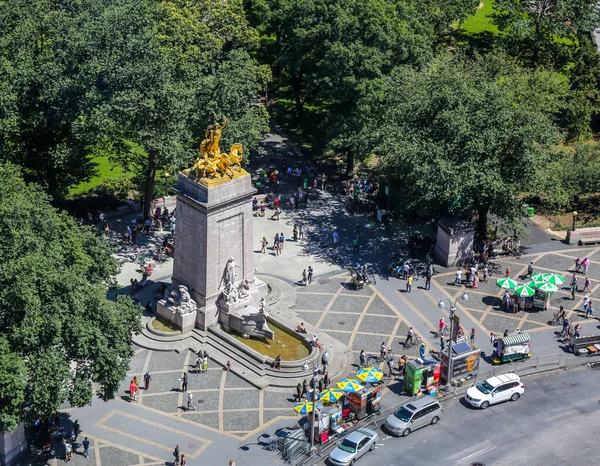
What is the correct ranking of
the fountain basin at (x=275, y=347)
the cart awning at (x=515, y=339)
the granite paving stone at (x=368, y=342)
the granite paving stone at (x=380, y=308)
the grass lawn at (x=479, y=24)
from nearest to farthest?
the fountain basin at (x=275, y=347)
the cart awning at (x=515, y=339)
the granite paving stone at (x=368, y=342)
the granite paving stone at (x=380, y=308)
the grass lawn at (x=479, y=24)

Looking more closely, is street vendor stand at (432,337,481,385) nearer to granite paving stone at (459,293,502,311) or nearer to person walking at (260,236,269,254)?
granite paving stone at (459,293,502,311)

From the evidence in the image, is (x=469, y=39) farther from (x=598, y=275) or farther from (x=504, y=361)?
(x=504, y=361)

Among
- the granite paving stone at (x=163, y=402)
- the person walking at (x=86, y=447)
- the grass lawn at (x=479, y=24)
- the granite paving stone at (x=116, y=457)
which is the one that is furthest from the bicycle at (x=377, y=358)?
the grass lawn at (x=479, y=24)

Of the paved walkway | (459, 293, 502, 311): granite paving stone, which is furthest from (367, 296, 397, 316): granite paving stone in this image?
(459, 293, 502, 311): granite paving stone

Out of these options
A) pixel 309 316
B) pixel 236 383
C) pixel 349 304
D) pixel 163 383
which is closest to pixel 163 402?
pixel 163 383

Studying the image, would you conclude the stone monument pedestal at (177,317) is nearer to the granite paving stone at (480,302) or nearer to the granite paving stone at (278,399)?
the granite paving stone at (278,399)
